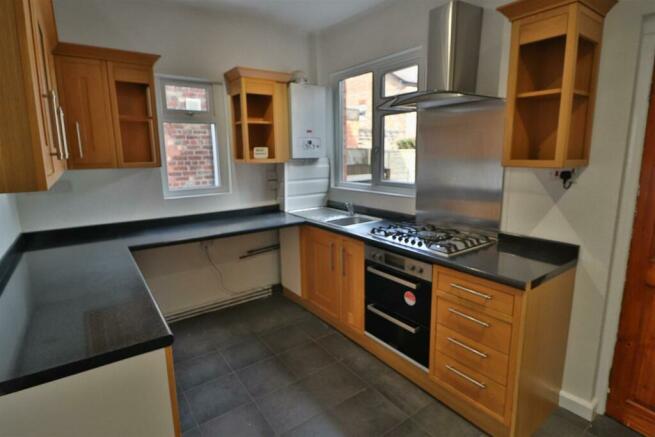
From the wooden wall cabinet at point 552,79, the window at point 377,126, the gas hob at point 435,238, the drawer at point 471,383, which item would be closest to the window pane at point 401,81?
the window at point 377,126

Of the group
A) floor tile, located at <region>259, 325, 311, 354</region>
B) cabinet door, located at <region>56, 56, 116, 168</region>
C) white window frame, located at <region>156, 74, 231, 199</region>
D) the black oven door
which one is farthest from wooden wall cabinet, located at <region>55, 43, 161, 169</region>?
the black oven door

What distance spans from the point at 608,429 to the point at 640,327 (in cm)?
56

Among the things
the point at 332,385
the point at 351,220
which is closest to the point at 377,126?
the point at 351,220

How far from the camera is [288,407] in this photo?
209 cm

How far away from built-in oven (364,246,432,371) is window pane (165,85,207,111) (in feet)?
6.30

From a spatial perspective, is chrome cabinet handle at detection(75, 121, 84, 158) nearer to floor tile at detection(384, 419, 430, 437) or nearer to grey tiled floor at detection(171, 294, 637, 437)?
grey tiled floor at detection(171, 294, 637, 437)

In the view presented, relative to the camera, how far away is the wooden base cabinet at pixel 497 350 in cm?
168

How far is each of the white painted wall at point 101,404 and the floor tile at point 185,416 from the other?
834 millimetres

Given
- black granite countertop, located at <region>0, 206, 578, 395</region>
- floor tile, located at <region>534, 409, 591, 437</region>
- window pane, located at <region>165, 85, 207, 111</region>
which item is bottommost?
floor tile, located at <region>534, 409, 591, 437</region>

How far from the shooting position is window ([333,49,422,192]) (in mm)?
2898

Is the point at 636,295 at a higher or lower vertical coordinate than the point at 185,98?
lower

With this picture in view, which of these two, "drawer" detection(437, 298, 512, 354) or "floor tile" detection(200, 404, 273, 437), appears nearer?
"drawer" detection(437, 298, 512, 354)

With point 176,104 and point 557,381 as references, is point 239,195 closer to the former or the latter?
point 176,104

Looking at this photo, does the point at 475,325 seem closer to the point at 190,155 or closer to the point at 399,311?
the point at 399,311
